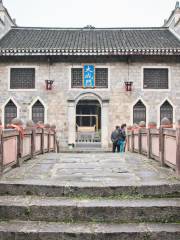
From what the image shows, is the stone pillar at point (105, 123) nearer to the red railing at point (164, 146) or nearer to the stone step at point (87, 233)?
the red railing at point (164, 146)

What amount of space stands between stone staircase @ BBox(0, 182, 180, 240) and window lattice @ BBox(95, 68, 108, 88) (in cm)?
1355

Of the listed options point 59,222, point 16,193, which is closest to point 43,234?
point 59,222

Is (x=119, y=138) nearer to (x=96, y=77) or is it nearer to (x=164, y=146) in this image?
(x=96, y=77)

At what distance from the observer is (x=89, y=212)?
3949mm

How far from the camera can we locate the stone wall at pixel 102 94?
17.5 m

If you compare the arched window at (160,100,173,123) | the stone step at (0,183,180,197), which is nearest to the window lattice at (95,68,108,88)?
the arched window at (160,100,173,123)

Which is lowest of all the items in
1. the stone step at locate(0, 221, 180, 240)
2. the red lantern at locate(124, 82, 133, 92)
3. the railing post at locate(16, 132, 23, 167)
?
the stone step at locate(0, 221, 180, 240)

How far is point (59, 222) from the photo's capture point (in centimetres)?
389

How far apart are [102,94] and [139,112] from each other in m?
2.25

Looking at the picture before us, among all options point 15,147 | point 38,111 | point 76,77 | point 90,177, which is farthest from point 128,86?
point 90,177

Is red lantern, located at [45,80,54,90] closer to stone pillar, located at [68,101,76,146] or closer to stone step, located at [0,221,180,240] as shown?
stone pillar, located at [68,101,76,146]

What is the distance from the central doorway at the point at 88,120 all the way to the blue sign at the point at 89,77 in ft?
16.0

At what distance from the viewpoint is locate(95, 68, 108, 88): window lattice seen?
58.1 ft

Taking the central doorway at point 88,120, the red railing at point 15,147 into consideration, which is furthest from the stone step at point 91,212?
the central doorway at point 88,120
